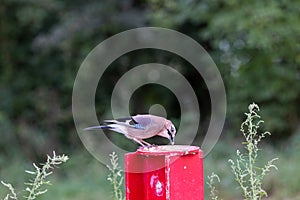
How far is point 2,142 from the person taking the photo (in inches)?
387

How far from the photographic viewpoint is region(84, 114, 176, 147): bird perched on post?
8.81ft

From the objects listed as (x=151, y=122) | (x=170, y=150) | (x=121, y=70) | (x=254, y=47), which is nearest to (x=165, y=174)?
(x=170, y=150)

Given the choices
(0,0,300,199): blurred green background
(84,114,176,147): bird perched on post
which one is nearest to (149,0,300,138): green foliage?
(0,0,300,199): blurred green background

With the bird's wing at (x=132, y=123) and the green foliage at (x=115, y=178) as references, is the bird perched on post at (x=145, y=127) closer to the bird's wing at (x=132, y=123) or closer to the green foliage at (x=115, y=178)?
the bird's wing at (x=132, y=123)

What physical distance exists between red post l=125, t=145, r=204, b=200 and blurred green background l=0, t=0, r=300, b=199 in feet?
14.4

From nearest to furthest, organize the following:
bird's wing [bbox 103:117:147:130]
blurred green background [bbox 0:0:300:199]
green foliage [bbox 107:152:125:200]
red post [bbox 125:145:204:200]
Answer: red post [bbox 125:145:204:200], green foliage [bbox 107:152:125:200], bird's wing [bbox 103:117:147:130], blurred green background [bbox 0:0:300:199]

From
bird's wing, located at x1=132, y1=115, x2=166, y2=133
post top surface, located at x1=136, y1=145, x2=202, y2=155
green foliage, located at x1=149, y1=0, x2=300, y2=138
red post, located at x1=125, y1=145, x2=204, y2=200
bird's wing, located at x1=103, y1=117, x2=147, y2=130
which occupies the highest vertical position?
green foliage, located at x1=149, y1=0, x2=300, y2=138

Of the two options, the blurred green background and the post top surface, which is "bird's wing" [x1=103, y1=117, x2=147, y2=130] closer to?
the post top surface

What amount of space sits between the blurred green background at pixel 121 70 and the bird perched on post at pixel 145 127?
12.8 ft

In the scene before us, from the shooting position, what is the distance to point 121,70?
1056cm

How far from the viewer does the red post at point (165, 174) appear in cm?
226

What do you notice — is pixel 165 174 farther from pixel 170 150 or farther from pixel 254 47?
pixel 254 47

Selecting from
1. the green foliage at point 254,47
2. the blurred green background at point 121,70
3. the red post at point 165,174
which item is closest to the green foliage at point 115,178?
the red post at point 165,174

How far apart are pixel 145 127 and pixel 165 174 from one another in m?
0.56
